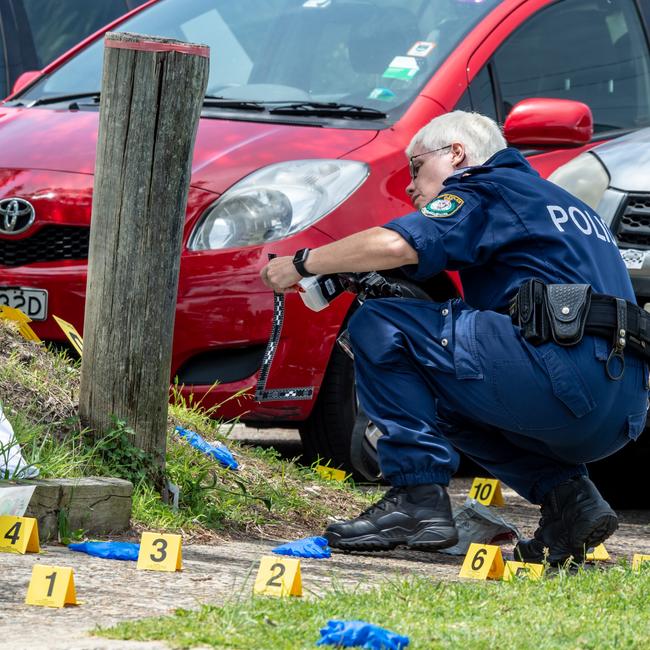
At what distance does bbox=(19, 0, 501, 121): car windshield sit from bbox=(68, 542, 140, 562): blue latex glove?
7.66ft

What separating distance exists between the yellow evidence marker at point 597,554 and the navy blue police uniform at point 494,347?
0.31m

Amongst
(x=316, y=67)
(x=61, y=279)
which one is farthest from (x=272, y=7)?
(x=61, y=279)

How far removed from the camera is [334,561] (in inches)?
164

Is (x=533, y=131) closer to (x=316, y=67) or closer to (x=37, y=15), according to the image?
(x=316, y=67)

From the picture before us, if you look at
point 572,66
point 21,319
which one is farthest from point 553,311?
point 572,66

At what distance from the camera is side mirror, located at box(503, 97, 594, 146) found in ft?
18.9

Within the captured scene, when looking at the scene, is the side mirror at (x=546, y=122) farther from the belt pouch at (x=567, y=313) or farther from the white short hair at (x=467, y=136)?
the belt pouch at (x=567, y=313)

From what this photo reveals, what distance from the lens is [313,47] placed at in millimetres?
6234

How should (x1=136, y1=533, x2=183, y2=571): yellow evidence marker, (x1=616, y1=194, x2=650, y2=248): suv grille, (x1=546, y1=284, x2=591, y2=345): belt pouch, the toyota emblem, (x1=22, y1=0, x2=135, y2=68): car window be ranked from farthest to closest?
(x1=22, y1=0, x2=135, y2=68): car window, (x1=616, y1=194, x2=650, y2=248): suv grille, the toyota emblem, (x1=546, y1=284, x2=591, y2=345): belt pouch, (x1=136, y1=533, x2=183, y2=571): yellow evidence marker

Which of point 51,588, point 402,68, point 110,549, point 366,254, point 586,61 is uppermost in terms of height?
point 586,61

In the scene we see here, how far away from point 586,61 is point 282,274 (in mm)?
2707

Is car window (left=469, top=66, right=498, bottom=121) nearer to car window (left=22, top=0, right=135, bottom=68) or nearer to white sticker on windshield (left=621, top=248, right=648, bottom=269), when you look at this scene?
white sticker on windshield (left=621, top=248, right=648, bottom=269)

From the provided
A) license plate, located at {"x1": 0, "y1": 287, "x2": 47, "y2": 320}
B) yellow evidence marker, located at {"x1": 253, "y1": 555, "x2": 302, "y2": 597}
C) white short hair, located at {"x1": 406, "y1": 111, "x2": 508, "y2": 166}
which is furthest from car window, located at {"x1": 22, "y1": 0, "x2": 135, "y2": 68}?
yellow evidence marker, located at {"x1": 253, "y1": 555, "x2": 302, "y2": 597}

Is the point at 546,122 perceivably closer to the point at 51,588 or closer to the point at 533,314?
the point at 533,314
